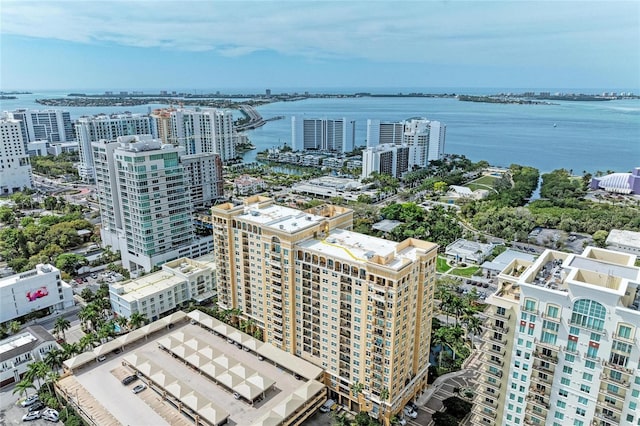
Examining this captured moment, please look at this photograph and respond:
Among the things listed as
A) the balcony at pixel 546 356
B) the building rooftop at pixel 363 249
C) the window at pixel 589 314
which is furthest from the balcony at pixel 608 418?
the building rooftop at pixel 363 249

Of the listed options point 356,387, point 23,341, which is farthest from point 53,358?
point 356,387

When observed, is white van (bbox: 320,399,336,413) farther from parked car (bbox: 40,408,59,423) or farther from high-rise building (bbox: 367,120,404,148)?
high-rise building (bbox: 367,120,404,148)

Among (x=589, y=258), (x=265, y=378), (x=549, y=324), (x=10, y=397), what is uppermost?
(x=589, y=258)

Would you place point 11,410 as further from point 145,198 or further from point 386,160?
point 386,160

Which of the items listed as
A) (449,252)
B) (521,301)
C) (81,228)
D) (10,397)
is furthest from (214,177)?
(521,301)

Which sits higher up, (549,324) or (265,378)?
(549,324)

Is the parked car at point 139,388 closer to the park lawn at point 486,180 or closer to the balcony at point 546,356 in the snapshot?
the balcony at point 546,356

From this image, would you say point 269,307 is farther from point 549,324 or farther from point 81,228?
point 81,228
